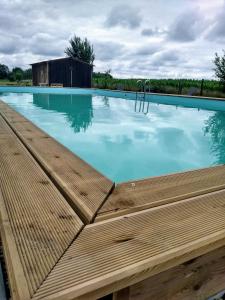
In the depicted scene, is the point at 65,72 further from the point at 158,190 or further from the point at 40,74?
the point at 158,190

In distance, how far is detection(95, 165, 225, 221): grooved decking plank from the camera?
3.71ft

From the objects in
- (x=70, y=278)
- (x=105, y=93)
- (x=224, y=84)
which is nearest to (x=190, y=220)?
(x=70, y=278)

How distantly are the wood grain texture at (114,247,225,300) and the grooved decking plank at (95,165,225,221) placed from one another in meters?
0.28

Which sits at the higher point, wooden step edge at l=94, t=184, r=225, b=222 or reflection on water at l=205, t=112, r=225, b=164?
wooden step edge at l=94, t=184, r=225, b=222

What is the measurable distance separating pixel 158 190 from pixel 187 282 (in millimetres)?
438

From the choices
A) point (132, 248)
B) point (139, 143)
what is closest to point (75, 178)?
point (132, 248)

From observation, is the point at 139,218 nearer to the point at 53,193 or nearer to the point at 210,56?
the point at 53,193

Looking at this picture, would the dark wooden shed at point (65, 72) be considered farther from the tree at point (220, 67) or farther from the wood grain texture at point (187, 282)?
the wood grain texture at point (187, 282)

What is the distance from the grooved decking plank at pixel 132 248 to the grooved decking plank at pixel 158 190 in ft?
0.18

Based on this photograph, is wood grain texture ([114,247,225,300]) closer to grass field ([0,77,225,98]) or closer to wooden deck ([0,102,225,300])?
wooden deck ([0,102,225,300])

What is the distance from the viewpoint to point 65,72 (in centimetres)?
2275

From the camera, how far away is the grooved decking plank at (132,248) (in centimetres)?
72

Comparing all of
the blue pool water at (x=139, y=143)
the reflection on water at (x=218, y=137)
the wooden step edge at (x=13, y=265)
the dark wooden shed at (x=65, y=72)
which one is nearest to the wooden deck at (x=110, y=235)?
the wooden step edge at (x=13, y=265)

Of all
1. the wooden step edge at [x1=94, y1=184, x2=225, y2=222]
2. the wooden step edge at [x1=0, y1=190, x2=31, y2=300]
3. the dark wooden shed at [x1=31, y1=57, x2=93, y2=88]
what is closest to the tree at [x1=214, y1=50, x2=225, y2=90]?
the dark wooden shed at [x1=31, y1=57, x2=93, y2=88]
